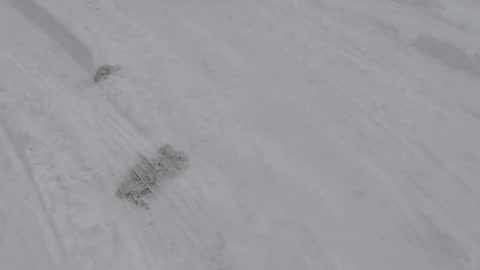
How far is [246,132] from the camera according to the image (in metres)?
5.73

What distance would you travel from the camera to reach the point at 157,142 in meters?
5.68

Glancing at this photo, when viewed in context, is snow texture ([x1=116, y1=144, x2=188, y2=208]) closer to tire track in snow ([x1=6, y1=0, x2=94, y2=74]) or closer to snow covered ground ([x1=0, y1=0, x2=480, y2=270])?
snow covered ground ([x1=0, y1=0, x2=480, y2=270])

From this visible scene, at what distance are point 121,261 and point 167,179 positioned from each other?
3.50ft

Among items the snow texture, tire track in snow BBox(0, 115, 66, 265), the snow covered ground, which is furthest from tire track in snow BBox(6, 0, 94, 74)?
the snow texture

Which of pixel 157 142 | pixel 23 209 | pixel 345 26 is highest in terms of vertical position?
pixel 345 26

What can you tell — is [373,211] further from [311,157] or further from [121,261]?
[121,261]

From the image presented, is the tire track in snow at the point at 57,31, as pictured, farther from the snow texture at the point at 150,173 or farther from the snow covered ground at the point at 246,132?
the snow texture at the point at 150,173

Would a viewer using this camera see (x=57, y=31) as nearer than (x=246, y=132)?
No

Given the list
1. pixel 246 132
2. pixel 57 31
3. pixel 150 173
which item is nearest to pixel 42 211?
pixel 150 173

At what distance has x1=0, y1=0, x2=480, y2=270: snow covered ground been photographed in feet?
15.4

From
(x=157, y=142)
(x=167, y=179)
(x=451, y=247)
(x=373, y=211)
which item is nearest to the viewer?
(x=451, y=247)

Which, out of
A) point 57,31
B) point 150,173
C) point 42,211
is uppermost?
point 57,31

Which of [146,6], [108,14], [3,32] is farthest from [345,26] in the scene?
[3,32]

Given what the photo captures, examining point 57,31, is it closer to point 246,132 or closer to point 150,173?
point 150,173
